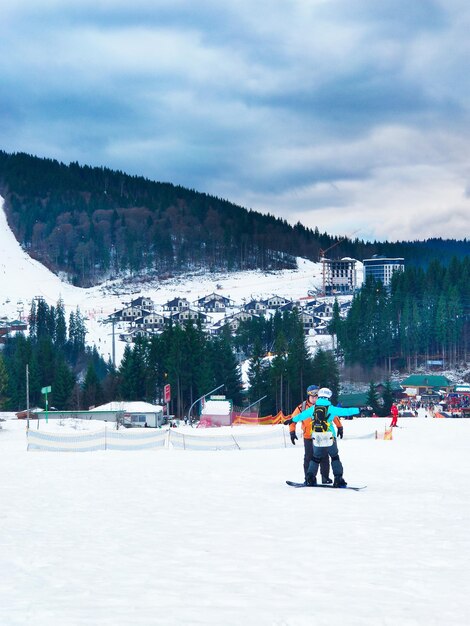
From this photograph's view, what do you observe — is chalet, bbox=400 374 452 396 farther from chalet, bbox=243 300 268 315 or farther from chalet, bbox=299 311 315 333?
chalet, bbox=243 300 268 315

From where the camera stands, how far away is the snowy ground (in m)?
6.37

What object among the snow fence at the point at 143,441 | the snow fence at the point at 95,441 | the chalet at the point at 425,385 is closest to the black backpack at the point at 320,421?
the snow fence at the point at 143,441

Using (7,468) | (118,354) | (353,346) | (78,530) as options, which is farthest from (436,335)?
(78,530)

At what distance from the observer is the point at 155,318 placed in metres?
172

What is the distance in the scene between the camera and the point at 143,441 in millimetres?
31422

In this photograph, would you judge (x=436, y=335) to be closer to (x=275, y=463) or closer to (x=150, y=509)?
(x=275, y=463)

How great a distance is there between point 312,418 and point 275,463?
805 centimetres

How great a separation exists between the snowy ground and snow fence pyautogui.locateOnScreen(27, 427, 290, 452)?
1107 cm

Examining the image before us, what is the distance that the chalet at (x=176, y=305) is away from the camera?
180 metres

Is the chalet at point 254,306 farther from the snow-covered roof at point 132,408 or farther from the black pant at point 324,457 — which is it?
the black pant at point 324,457

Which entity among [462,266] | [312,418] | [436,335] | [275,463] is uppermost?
[462,266]

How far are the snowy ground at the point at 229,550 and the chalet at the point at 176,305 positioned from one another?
16147 cm

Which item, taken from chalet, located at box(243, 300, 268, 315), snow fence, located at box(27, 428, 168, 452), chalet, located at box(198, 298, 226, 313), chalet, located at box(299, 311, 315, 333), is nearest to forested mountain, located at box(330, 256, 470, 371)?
chalet, located at box(299, 311, 315, 333)

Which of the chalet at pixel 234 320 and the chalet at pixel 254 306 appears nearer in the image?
the chalet at pixel 234 320
